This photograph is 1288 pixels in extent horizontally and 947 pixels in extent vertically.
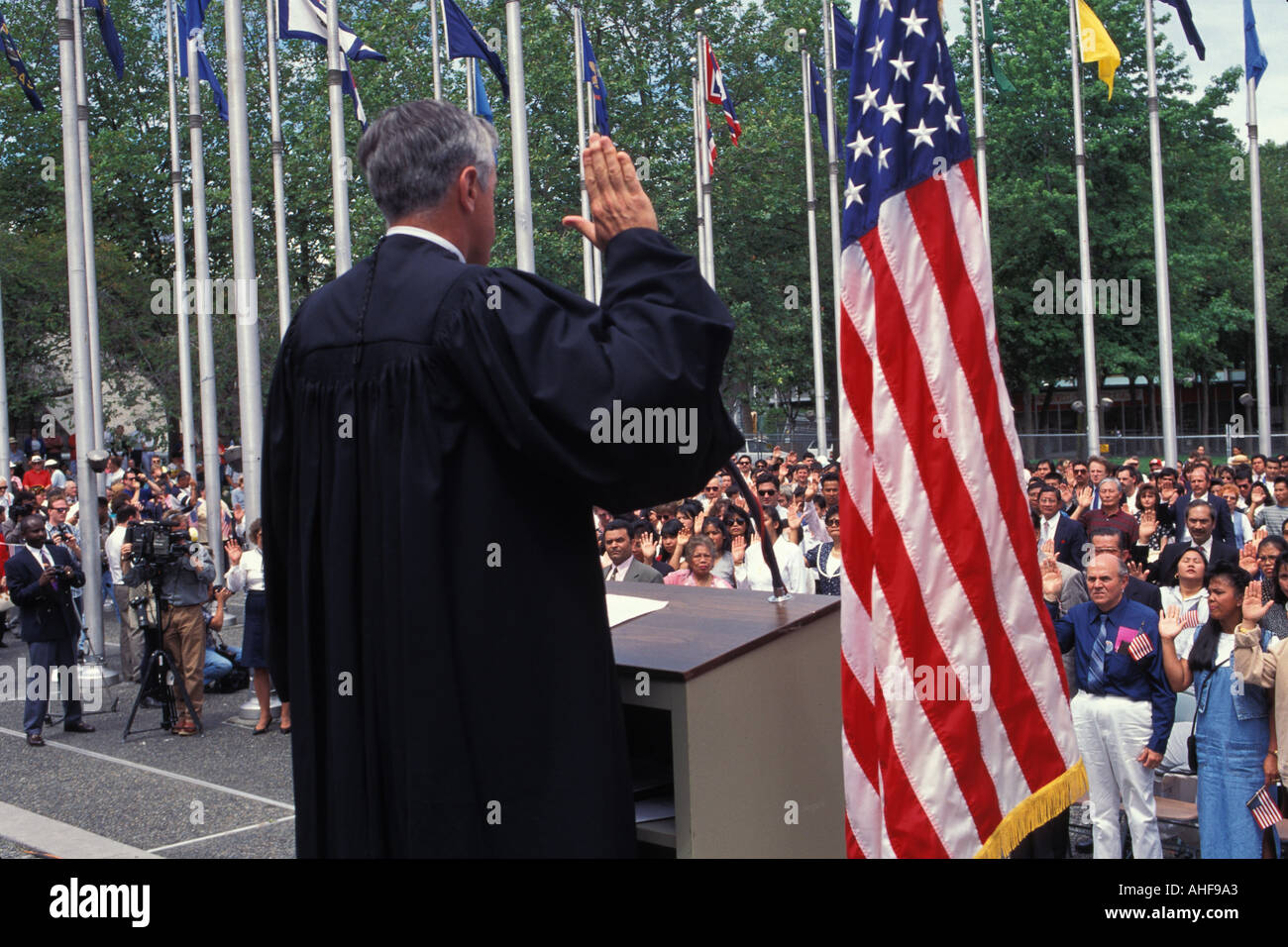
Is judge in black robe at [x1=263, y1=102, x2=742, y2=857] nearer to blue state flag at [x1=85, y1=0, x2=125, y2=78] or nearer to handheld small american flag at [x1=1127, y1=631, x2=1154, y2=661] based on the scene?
handheld small american flag at [x1=1127, y1=631, x2=1154, y2=661]

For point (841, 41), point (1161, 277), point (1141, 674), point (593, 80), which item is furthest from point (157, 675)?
point (841, 41)

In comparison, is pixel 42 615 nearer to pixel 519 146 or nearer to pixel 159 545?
pixel 159 545

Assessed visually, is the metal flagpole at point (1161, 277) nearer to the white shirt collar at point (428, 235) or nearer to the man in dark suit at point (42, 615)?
the man in dark suit at point (42, 615)

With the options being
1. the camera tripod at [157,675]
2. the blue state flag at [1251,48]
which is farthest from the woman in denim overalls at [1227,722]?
the blue state flag at [1251,48]

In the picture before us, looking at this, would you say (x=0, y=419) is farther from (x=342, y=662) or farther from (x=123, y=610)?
(x=342, y=662)

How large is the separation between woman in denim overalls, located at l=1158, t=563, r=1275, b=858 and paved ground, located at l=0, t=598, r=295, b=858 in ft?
16.5

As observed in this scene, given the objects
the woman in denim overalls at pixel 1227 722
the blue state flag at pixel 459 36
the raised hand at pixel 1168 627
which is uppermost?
the blue state flag at pixel 459 36

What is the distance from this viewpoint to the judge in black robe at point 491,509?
2027 mm

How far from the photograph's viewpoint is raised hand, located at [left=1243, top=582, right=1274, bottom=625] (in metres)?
7.56

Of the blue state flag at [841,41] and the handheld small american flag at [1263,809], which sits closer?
→ the handheld small american flag at [1263,809]

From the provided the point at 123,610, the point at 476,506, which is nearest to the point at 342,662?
the point at 476,506

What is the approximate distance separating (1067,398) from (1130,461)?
4921cm

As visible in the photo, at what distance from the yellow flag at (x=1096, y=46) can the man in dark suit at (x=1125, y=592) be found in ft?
44.5
